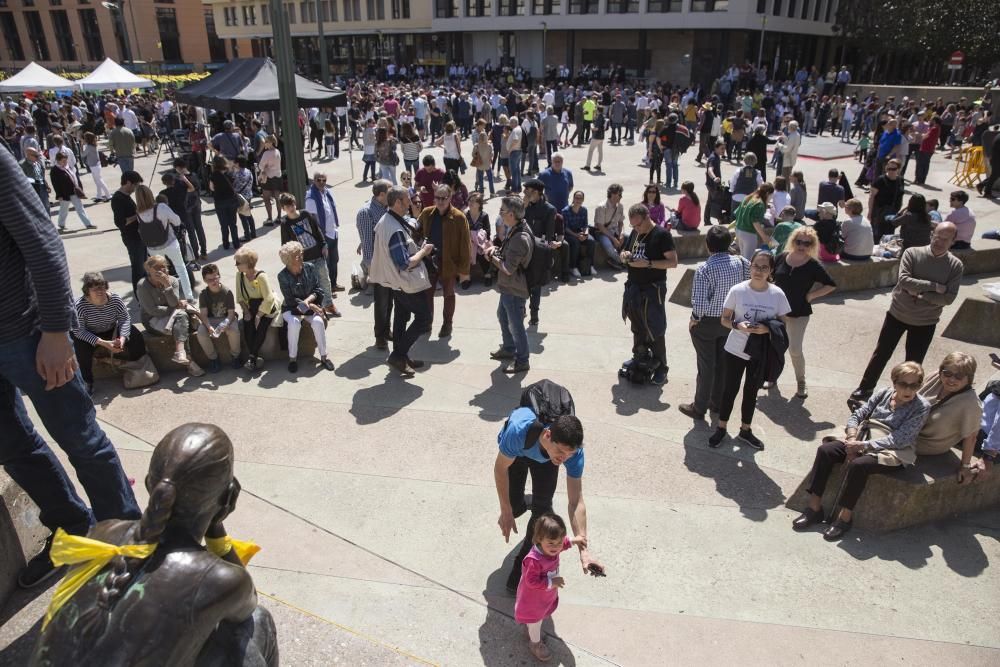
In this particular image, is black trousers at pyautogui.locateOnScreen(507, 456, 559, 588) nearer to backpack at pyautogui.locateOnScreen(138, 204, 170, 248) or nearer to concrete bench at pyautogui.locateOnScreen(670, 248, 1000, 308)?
concrete bench at pyautogui.locateOnScreen(670, 248, 1000, 308)

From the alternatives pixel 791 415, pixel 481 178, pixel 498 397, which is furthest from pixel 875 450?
pixel 481 178

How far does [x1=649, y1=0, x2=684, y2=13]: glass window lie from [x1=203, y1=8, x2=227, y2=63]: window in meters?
50.3

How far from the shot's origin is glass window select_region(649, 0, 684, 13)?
43.4 m

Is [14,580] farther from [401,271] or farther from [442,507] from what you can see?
[401,271]

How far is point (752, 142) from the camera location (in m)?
15.7

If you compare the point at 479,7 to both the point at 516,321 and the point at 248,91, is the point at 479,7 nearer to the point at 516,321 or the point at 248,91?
the point at 248,91

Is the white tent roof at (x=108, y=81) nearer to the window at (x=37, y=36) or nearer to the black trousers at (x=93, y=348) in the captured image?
the black trousers at (x=93, y=348)

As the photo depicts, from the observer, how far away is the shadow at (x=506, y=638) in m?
3.39

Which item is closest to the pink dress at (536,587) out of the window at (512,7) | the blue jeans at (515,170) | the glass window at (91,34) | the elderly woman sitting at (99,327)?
the elderly woman sitting at (99,327)

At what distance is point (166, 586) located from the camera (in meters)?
1.57

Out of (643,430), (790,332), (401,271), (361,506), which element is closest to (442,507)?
(361,506)

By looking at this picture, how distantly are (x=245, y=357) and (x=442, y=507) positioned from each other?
10.8ft

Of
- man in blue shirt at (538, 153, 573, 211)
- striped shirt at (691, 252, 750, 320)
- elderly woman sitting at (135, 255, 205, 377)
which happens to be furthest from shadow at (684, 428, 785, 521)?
man in blue shirt at (538, 153, 573, 211)

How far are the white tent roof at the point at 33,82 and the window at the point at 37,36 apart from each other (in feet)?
210
